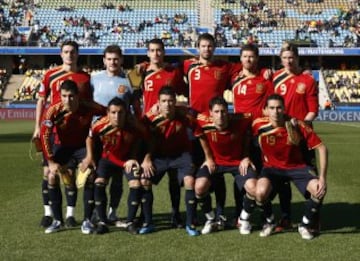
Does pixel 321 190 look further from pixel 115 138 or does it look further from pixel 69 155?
pixel 69 155

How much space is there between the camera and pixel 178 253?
580 cm

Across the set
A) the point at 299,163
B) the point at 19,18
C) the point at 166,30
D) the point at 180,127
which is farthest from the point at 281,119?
the point at 19,18

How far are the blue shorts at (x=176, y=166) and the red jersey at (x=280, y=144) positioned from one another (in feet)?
2.74

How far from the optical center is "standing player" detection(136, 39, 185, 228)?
7191 mm

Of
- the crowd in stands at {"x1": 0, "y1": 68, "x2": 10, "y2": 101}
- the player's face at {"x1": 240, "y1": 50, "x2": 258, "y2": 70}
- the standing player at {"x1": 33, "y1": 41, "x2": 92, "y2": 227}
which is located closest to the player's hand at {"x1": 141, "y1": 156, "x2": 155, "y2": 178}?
the standing player at {"x1": 33, "y1": 41, "x2": 92, "y2": 227}

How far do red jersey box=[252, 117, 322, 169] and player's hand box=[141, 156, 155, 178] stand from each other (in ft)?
3.91

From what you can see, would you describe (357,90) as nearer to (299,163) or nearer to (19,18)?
(19,18)

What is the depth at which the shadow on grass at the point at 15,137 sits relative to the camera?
66.0ft

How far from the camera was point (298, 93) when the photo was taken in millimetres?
7000

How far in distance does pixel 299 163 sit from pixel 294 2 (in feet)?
139

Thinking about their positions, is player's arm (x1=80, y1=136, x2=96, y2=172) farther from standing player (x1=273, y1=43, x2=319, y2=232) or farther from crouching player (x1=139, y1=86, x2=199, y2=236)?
standing player (x1=273, y1=43, x2=319, y2=232)

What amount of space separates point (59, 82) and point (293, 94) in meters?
2.67

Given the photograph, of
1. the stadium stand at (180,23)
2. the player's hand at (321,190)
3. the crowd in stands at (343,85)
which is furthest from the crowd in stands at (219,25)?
the player's hand at (321,190)

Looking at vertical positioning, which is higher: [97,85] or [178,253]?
[97,85]
